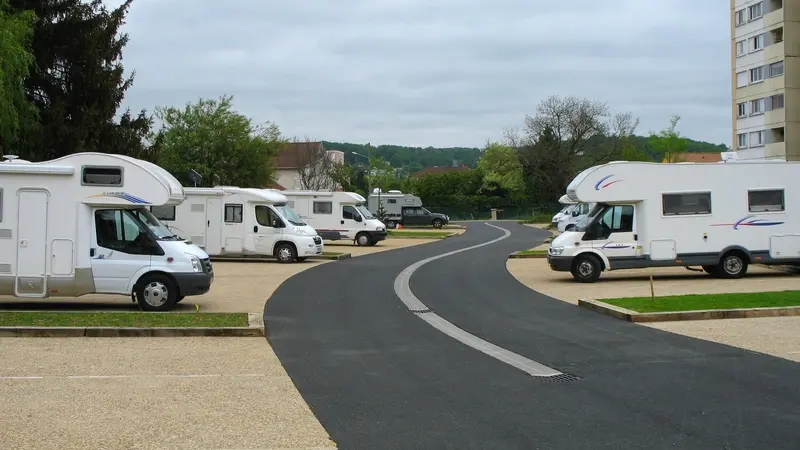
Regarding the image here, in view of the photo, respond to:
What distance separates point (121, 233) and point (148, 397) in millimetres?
7993

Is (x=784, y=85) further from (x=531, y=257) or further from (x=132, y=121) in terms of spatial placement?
(x=132, y=121)

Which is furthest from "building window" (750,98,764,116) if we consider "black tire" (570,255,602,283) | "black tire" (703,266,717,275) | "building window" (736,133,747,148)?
"black tire" (570,255,602,283)

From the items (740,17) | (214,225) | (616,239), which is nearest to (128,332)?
(616,239)

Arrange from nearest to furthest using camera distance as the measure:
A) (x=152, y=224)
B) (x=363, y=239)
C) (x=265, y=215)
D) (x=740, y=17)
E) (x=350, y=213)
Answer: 1. (x=152, y=224)
2. (x=265, y=215)
3. (x=350, y=213)
4. (x=363, y=239)
5. (x=740, y=17)

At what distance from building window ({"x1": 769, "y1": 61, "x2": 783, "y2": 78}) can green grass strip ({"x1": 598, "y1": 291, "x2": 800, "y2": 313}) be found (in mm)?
47060

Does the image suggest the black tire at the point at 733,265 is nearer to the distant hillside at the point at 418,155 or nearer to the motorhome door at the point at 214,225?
the motorhome door at the point at 214,225

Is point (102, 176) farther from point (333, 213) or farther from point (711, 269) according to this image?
point (333, 213)

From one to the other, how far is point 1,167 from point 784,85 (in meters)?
56.2

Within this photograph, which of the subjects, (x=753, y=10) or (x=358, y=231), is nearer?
(x=358, y=231)

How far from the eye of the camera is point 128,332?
1312 centimetres

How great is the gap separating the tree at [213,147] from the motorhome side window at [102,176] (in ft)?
146

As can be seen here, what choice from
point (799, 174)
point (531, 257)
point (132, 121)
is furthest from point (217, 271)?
point (799, 174)

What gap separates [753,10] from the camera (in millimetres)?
62750

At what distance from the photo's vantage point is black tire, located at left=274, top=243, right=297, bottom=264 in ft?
99.7
